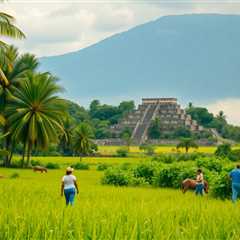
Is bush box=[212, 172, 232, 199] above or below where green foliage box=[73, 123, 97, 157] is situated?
below

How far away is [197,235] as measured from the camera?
8.41 metres

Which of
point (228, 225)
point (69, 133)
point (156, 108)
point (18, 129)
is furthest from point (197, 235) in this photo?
point (156, 108)

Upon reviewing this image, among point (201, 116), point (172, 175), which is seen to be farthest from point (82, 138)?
point (201, 116)

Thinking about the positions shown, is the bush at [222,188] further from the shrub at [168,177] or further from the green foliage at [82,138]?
the green foliage at [82,138]

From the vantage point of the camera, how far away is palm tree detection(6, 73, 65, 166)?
51750mm

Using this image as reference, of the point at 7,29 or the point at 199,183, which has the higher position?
the point at 7,29

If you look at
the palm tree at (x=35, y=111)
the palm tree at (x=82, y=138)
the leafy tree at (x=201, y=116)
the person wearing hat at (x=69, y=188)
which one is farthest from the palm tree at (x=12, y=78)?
the leafy tree at (x=201, y=116)

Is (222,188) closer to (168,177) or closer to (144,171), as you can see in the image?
(168,177)

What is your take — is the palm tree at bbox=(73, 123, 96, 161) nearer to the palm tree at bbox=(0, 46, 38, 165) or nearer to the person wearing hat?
the palm tree at bbox=(0, 46, 38, 165)

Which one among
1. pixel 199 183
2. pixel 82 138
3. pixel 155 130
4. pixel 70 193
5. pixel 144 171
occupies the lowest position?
pixel 70 193

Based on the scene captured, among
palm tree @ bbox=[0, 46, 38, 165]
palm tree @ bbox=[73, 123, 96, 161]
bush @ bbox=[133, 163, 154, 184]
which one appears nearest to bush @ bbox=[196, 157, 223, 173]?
bush @ bbox=[133, 163, 154, 184]

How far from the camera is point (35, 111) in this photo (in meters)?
52.5

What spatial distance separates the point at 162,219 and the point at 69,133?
66.1 m

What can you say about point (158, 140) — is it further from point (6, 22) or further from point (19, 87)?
point (6, 22)
